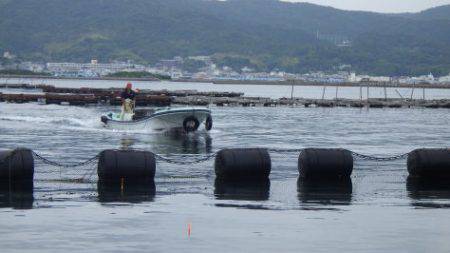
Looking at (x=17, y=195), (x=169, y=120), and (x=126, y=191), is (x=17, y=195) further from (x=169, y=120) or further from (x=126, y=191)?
(x=169, y=120)

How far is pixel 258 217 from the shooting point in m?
21.1

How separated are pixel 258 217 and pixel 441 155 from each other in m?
9.34

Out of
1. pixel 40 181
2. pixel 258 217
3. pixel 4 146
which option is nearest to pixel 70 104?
pixel 4 146

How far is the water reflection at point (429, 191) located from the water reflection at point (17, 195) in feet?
30.9

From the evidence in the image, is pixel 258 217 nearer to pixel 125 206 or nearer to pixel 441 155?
pixel 125 206

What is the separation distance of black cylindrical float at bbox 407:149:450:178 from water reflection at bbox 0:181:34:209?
37.3ft

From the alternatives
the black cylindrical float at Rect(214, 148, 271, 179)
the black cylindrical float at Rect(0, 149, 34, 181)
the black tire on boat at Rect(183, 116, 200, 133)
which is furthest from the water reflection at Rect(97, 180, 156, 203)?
the black tire on boat at Rect(183, 116, 200, 133)

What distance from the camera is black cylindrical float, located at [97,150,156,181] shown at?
2592 centimetres

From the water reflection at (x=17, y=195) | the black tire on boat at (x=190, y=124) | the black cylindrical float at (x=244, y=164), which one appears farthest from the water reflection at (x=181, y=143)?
the water reflection at (x=17, y=195)

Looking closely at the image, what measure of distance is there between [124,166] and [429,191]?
8.34 m

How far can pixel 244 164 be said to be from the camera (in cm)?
2719

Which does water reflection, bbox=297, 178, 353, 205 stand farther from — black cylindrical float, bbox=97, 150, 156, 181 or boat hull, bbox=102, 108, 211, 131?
boat hull, bbox=102, 108, 211, 131

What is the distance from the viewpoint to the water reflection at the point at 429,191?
78.1ft

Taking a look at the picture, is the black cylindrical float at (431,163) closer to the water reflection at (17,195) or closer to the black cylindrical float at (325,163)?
the black cylindrical float at (325,163)
